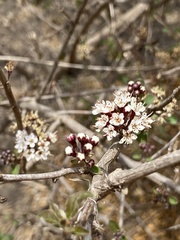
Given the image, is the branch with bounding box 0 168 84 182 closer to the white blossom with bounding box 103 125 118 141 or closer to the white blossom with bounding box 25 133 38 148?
the white blossom with bounding box 103 125 118 141

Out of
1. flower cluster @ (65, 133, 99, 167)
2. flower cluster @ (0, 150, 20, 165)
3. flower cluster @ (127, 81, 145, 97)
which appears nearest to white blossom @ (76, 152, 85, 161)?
flower cluster @ (65, 133, 99, 167)

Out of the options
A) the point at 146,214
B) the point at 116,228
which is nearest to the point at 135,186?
the point at 146,214

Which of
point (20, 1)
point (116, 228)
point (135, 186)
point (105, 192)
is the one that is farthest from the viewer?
point (20, 1)

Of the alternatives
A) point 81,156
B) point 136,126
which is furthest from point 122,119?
point 81,156

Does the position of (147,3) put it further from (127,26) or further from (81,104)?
(81,104)

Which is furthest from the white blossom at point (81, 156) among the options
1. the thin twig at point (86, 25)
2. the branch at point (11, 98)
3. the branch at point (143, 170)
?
the thin twig at point (86, 25)

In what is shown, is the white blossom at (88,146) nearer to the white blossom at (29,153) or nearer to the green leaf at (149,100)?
the green leaf at (149,100)

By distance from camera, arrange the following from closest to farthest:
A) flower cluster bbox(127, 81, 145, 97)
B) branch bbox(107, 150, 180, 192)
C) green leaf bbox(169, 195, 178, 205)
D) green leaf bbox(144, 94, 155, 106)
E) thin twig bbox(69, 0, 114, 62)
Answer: branch bbox(107, 150, 180, 192) → flower cluster bbox(127, 81, 145, 97) → green leaf bbox(144, 94, 155, 106) → green leaf bbox(169, 195, 178, 205) → thin twig bbox(69, 0, 114, 62)

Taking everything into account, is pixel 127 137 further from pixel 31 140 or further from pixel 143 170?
pixel 31 140
